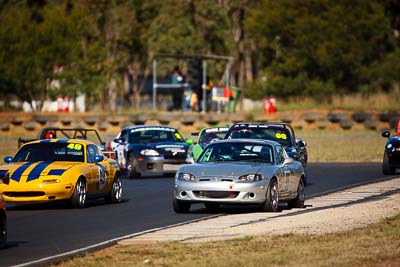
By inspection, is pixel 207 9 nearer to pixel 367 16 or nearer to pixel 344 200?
pixel 367 16

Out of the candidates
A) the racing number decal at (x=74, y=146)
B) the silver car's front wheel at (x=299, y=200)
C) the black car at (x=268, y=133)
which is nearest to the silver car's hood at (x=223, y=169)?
the silver car's front wheel at (x=299, y=200)

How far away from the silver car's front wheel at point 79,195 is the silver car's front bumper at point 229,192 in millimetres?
2624

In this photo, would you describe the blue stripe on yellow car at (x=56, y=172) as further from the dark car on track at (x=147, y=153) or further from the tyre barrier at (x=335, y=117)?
the tyre barrier at (x=335, y=117)

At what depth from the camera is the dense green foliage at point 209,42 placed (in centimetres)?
6406

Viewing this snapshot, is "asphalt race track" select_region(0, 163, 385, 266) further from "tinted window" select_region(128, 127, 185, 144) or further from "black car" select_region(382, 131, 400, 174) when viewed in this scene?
"tinted window" select_region(128, 127, 185, 144)

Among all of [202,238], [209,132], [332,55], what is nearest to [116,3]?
[332,55]

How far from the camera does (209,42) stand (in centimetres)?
9200

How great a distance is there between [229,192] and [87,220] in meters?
2.27

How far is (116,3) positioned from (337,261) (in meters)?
74.1

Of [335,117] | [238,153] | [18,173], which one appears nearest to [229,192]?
[238,153]

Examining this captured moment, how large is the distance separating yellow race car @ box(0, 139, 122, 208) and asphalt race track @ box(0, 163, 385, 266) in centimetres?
29

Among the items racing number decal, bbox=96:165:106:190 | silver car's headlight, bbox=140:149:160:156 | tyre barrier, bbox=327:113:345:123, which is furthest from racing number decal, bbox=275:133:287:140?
tyre barrier, bbox=327:113:345:123

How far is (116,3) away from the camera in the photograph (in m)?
85.6

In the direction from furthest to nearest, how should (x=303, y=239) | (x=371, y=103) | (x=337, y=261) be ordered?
(x=371, y=103), (x=303, y=239), (x=337, y=261)
